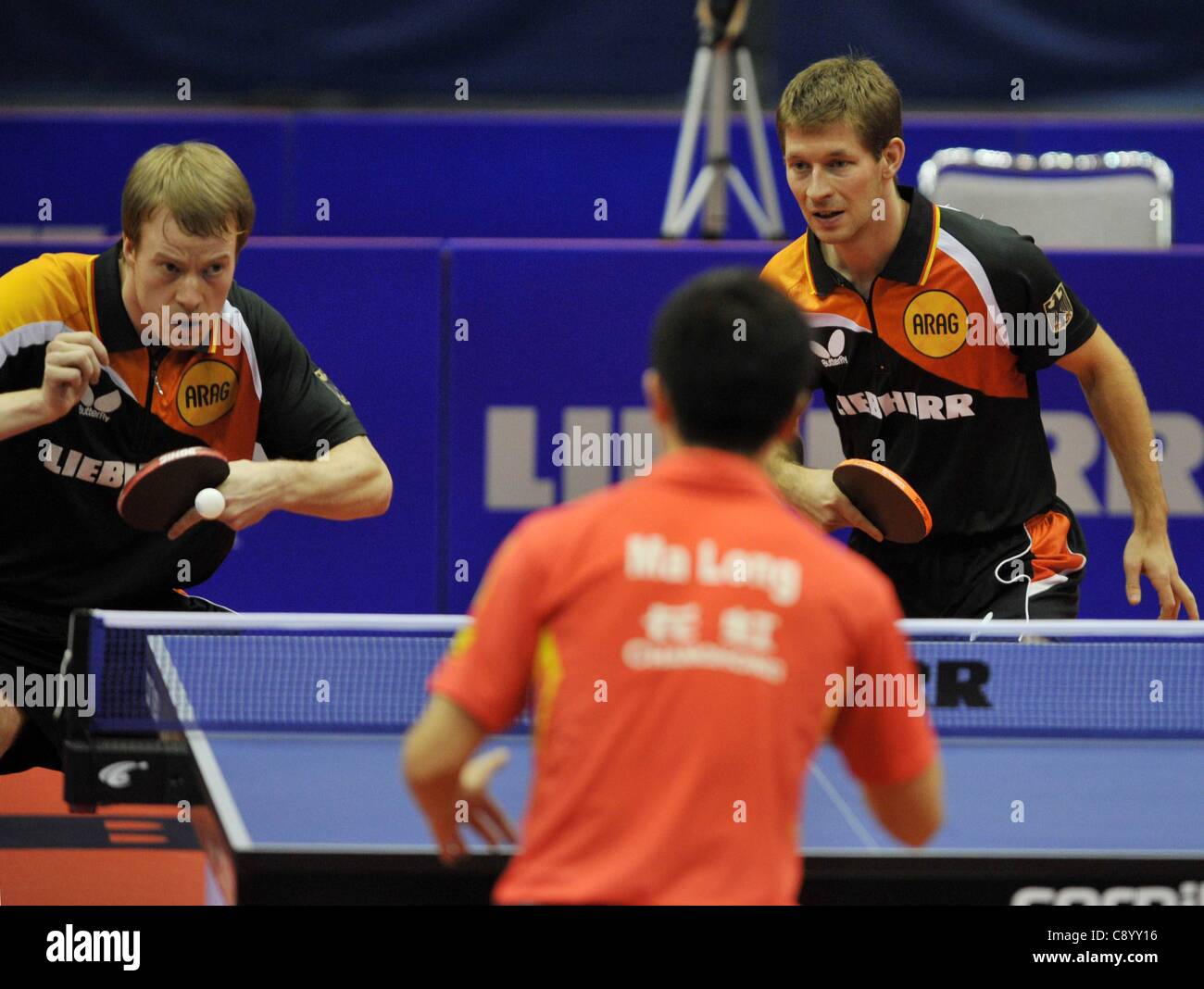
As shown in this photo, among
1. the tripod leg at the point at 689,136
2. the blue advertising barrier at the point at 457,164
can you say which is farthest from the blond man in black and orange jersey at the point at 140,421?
the blue advertising barrier at the point at 457,164

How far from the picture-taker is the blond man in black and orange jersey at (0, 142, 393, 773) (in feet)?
11.7

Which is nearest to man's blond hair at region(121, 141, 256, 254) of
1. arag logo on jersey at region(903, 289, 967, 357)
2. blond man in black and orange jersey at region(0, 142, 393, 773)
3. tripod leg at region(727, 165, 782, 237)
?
blond man in black and orange jersey at region(0, 142, 393, 773)

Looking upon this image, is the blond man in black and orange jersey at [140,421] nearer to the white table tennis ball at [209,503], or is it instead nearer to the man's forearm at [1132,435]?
the white table tennis ball at [209,503]

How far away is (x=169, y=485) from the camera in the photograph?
3.25 metres

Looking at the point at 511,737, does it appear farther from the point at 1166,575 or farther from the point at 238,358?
the point at 1166,575

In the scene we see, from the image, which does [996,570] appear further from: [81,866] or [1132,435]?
[81,866]

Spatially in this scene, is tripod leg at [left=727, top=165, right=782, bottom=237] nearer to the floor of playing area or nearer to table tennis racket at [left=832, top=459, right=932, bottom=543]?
Result: table tennis racket at [left=832, top=459, right=932, bottom=543]

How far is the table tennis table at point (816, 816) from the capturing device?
2500 millimetres

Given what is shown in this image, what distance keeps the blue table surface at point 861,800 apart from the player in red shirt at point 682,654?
0.84 m

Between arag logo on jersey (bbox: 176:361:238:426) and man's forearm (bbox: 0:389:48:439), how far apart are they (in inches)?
17.4

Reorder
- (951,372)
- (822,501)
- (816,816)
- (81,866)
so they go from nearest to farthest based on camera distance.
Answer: (816,816)
(822,501)
(951,372)
(81,866)

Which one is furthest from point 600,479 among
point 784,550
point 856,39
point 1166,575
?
point 856,39

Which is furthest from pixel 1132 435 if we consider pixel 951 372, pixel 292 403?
pixel 292 403

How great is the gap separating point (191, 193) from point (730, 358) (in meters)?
1.98
